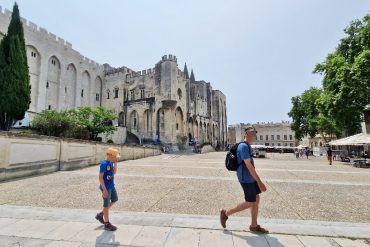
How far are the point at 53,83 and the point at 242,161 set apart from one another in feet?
127

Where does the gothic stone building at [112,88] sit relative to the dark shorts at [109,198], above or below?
above

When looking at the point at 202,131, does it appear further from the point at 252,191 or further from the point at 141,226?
the point at 252,191

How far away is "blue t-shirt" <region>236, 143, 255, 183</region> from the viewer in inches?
150

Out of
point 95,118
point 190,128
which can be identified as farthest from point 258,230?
point 190,128

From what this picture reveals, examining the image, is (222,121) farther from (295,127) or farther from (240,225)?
(240,225)

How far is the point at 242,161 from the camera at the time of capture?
391cm

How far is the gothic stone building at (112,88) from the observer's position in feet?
110

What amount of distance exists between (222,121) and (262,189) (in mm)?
70804

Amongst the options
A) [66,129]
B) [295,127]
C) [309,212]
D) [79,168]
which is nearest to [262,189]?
[309,212]

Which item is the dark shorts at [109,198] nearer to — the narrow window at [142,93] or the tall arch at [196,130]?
the narrow window at [142,93]

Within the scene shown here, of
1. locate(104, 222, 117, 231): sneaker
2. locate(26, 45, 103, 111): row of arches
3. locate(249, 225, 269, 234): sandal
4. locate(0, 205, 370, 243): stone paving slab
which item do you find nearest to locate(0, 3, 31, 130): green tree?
locate(26, 45, 103, 111): row of arches

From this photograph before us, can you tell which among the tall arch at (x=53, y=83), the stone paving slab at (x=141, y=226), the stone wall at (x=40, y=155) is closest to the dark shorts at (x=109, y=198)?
the stone paving slab at (x=141, y=226)

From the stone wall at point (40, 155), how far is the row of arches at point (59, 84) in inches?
929

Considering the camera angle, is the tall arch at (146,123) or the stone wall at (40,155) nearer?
the stone wall at (40,155)
